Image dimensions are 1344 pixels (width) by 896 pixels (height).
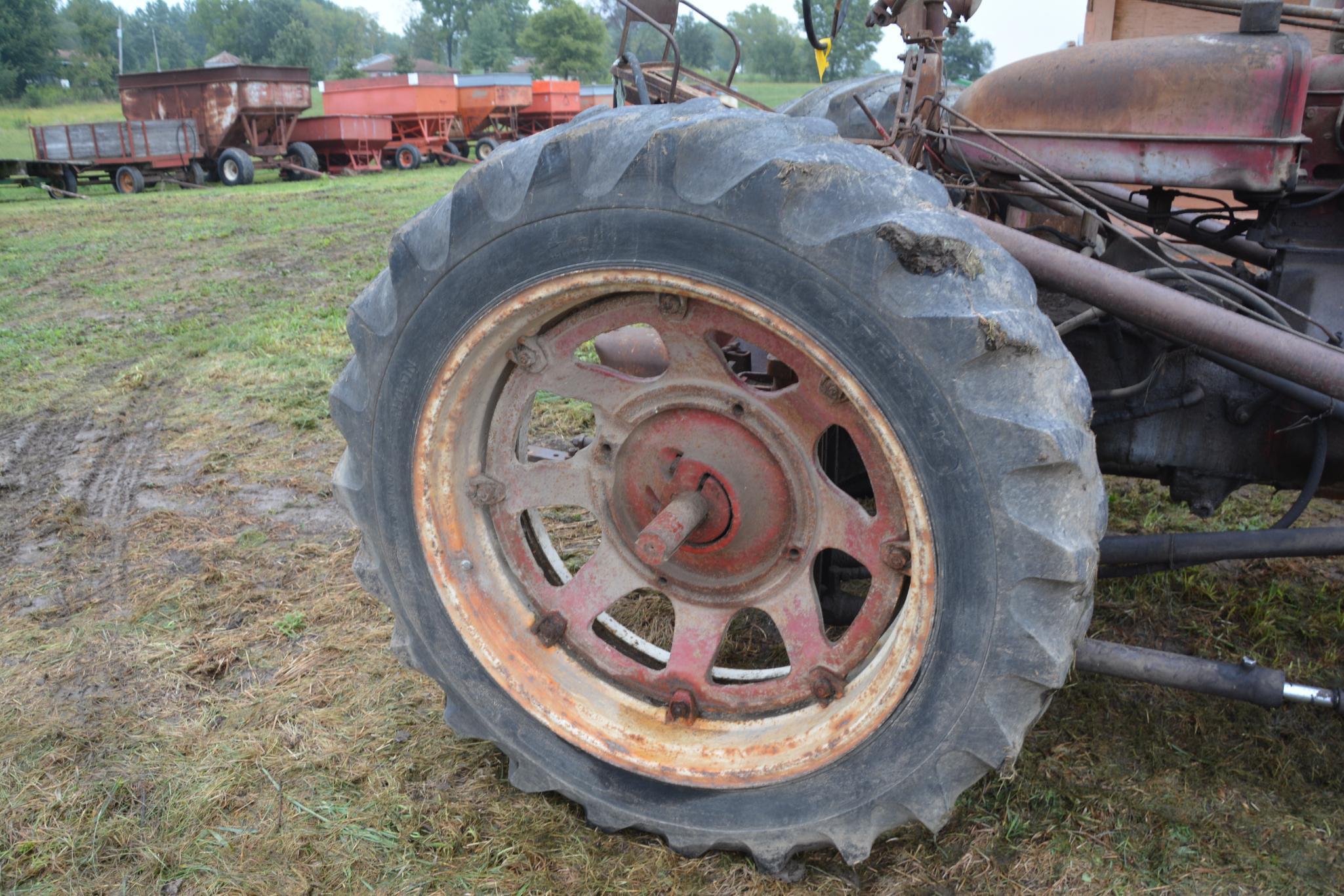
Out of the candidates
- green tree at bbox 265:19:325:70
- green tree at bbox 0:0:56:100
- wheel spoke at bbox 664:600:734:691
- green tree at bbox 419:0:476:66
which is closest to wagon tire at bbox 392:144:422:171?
wheel spoke at bbox 664:600:734:691

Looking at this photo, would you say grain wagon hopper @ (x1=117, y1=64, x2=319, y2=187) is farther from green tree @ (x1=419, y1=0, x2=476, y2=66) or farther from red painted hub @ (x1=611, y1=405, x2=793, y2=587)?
green tree @ (x1=419, y1=0, x2=476, y2=66)

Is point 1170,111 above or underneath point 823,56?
underneath

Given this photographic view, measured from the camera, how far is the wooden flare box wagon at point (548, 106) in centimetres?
2695

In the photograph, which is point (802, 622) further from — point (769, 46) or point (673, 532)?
point (769, 46)

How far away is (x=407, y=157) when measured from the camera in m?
22.6

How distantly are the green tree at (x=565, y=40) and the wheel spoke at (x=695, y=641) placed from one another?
54258 millimetres

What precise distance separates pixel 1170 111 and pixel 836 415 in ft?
3.23

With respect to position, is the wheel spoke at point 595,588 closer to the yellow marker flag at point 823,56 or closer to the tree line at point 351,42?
the yellow marker flag at point 823,56

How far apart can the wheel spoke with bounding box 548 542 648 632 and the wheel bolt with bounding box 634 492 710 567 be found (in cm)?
20

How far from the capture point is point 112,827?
2.20m

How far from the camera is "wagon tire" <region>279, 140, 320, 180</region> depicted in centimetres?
2039

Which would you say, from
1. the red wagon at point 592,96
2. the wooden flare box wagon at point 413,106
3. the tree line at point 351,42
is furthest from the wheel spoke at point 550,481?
the tree line at point 351,42

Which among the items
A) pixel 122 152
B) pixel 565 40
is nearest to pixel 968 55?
pixel 565 40

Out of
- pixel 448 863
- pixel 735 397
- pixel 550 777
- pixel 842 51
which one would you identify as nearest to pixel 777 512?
pixel 735 397
